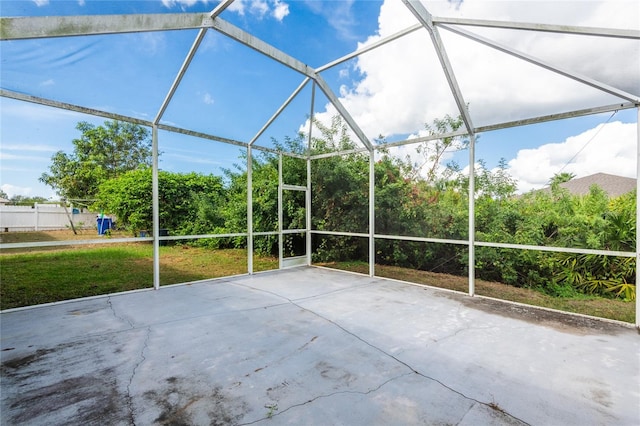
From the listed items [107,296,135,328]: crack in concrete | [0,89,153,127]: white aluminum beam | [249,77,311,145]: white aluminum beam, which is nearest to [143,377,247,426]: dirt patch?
[107,296,135,328]: crack in concrete

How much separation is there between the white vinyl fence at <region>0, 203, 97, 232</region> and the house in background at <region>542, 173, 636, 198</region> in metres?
8.14

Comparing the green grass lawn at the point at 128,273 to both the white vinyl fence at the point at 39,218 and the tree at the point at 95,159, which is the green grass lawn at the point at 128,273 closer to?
the white vinyl fence at the point at 39,218

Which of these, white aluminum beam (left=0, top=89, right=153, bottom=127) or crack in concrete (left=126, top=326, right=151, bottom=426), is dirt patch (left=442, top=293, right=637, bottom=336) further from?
white aluminum beam (left=0, top=89, right=153, bottom=127)

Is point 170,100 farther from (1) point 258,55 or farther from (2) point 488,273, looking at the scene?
(2) point 488,273

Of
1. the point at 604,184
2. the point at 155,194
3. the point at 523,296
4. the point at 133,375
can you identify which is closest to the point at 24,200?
the point at 155,194

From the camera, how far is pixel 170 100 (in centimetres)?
433

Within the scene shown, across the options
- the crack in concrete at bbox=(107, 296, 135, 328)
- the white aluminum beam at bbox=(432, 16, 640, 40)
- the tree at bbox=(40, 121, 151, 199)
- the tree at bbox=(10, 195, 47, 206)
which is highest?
the white aluminum beam at bbox=(432, 16, 640, 40)

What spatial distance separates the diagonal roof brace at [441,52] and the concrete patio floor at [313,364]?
2.79 m

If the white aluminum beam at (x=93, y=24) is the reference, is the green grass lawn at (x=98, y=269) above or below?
below

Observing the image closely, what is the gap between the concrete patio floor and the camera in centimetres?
182

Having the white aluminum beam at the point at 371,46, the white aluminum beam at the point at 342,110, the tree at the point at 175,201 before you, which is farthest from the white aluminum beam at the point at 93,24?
the tree at the point at 175,201

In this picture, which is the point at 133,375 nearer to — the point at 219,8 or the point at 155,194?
the point at 155,194

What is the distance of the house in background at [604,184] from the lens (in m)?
4.21

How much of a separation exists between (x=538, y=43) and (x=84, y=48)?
4906mm
